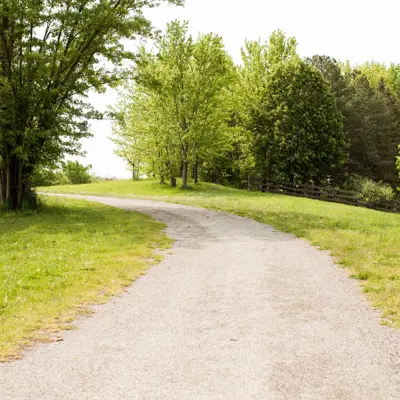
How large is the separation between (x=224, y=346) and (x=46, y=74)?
65.6ft

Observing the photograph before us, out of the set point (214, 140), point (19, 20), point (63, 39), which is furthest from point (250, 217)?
point (214, 140)

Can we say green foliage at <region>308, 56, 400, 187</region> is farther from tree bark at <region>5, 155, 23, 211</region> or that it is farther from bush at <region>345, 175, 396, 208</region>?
tree bark at <region>5, 155, 23, 211</region>

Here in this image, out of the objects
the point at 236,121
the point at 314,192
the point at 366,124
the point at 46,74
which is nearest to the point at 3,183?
the point at 46,74

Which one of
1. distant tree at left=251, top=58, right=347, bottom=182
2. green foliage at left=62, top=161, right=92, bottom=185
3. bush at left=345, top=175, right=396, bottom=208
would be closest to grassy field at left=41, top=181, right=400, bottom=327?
distant tree at left=251, top=58, right=347, bottom=182

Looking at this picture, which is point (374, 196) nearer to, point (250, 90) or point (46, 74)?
point (250, 90)

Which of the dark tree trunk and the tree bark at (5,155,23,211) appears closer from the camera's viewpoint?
the tree bark at (5,155,23,211)

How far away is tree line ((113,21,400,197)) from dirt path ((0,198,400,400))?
3047 cm

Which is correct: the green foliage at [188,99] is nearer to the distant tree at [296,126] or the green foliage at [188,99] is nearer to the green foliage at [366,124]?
the distant tree at [296,126]

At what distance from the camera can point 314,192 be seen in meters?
42.8

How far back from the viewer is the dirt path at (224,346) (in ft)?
17.0

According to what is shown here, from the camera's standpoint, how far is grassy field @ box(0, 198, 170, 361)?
7.73 m

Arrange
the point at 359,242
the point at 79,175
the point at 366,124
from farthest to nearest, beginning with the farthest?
the point at 79,175 < the point at 366,124 < the point at 359,242

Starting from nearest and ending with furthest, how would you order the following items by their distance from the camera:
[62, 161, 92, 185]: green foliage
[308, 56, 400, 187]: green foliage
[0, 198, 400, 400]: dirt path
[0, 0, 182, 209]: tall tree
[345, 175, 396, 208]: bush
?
[0, 198, 400, 400]: dirt path → [0, 0, 182, 209]: tall tree → [345, 175, 396, 208]: bush → [308, 56, 400, 187]: green foliage → [62, 161, 92, 185]: green foliage

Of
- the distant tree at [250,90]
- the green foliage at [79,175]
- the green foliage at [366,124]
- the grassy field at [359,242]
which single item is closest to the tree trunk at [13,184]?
the grassy field at [359,242]
